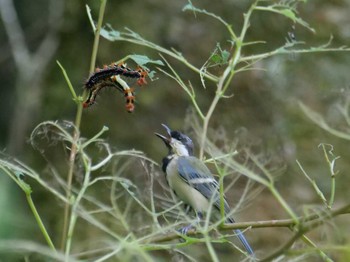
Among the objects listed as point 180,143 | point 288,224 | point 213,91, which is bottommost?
point 213,91

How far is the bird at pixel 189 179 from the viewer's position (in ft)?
4.95

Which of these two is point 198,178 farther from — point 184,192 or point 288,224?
point 288,224

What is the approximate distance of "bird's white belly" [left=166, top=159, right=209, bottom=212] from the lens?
4.92 feet

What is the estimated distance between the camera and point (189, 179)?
170 cm

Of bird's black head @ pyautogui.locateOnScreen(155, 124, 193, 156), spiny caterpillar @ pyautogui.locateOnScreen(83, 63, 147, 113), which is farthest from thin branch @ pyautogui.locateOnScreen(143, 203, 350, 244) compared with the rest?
bird's black head @ pyautogui.locateOnScreen(155, 124, 193, 156)

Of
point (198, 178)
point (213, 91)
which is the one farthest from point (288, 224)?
point (213, 91)

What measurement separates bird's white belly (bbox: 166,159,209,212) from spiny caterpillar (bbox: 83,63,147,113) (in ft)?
0.86

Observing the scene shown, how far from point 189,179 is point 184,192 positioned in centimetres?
6

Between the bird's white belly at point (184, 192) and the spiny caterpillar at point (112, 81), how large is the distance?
0.26m

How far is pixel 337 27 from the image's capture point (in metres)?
3.37

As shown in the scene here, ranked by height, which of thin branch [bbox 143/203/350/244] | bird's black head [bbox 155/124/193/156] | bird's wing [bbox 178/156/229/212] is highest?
thin branch [bbox 143/203/350/244]

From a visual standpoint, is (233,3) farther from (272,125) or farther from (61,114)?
(61,114)

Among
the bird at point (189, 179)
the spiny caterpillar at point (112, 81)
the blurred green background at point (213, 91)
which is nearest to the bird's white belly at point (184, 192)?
the bird at point (189, 179)

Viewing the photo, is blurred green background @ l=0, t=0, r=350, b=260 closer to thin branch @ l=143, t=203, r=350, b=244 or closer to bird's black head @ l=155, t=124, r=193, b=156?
bird's black head @ l=155, t=124, r=193, b=156
